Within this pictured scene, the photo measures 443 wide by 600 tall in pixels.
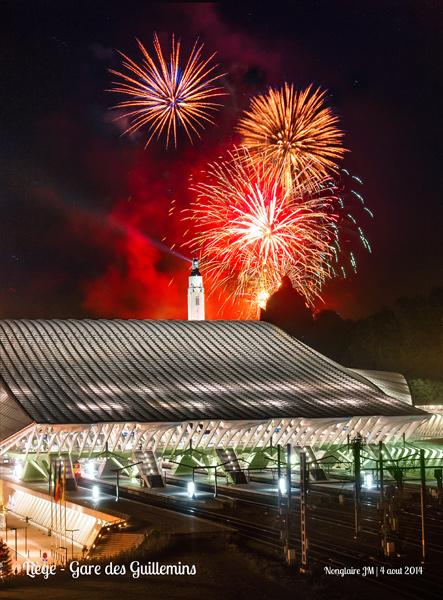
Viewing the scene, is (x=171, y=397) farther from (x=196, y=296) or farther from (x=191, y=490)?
(x=196, y=296)

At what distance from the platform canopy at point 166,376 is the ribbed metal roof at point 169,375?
60 millimetres

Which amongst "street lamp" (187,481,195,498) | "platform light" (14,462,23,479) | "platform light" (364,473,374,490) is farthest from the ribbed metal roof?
"street lamp" (187,481,195,498)

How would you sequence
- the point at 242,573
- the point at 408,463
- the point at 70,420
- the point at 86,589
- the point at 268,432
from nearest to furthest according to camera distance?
the point at 86,589 < the point at 242,573 < the point at 70,420 < the point at 408,463 < the point at 268,432

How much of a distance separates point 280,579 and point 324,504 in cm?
1654

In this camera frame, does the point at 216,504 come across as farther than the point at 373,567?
Yes

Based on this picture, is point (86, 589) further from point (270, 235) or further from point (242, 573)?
point (270, 235)

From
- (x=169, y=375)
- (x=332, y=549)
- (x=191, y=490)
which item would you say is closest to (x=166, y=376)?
(x=169, y=375)

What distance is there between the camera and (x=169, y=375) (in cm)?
6600

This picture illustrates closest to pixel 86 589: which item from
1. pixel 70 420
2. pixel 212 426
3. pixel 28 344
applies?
pixel 70 420

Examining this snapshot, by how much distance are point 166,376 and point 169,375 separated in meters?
0.26

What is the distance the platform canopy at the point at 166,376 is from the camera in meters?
59.1

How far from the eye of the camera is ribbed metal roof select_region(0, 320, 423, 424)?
59.7 m

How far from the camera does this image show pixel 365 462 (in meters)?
62.2

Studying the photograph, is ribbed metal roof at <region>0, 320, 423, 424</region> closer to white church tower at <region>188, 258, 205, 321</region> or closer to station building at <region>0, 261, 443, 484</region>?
station building at <region>0, 261, 443, 484</region>
